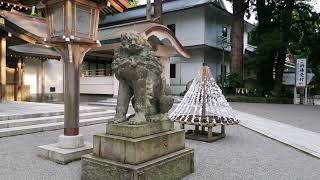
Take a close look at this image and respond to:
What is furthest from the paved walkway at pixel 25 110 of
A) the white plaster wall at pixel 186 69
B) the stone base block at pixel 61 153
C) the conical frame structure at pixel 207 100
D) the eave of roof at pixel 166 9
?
the eave of roof at pixel 166 9

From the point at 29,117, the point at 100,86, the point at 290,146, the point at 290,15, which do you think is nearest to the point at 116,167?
the point at 290,146

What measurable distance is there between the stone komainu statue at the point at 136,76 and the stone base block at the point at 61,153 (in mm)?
1615

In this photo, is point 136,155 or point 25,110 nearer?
point 136,155

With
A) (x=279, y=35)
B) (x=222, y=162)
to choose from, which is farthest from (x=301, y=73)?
(x=222, y=162)

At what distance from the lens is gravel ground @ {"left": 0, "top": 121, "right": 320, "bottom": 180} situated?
509 cm

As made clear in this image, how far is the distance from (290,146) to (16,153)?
6.32 m

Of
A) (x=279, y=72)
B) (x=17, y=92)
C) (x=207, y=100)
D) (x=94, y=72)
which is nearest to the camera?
(x=207, y=100)

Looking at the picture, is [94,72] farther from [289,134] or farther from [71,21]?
[71,21]

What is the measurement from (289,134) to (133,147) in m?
6.39

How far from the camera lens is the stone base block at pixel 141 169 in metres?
4.17

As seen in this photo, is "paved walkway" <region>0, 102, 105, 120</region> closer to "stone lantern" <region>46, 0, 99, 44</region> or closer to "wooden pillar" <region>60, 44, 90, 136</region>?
"wooden pillar" <region>60, 44, 90, 136</region>

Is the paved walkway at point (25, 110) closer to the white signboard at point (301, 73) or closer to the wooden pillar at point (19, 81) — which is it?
the wooden pillar at point (19, 81)

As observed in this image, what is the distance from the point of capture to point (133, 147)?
13.9ft

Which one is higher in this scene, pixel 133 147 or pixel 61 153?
pixel 133 147
